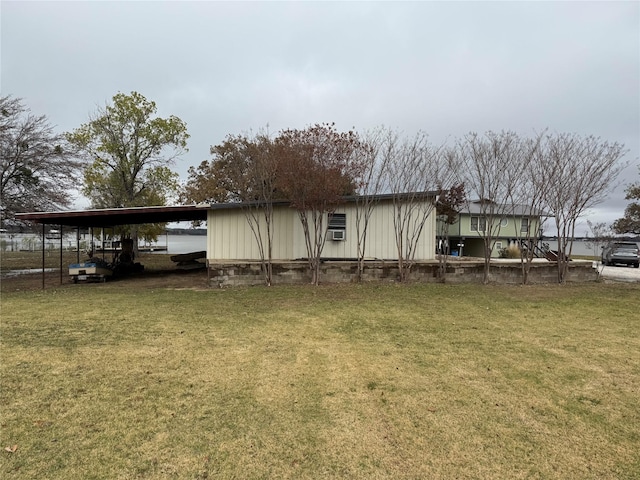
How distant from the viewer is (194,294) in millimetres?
8867

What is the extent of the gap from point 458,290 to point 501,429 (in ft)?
23.0

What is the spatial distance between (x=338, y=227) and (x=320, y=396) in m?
9.08

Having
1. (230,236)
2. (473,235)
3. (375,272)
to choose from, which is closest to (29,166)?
(230,236)

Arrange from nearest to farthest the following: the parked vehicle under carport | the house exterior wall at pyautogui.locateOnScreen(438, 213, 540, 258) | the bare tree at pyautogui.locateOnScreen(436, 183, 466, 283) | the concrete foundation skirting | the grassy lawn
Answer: the grassy lawn → the concrete foundation skirting → the bare tree at pyautogui.locateOnScreen(436, 183, 466, 283) → the parked vehicle under carport → the house exterior wall at pyautogui.locateOnScreen(438, 213, 540, 258)

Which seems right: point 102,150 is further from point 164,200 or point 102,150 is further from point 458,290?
point 458,290

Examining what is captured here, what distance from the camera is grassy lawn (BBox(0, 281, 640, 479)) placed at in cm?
230

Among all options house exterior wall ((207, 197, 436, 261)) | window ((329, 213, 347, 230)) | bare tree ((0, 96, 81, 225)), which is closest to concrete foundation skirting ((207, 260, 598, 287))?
house exterior wall ((207, 197, 436, 261))

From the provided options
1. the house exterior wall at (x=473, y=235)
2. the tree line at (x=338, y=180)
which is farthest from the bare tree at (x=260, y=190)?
the house exterior wall at (x=473, y=235)

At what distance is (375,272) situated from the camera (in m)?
10.7

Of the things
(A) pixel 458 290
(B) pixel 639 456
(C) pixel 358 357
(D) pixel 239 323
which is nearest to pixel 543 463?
(B) pixel 639 456

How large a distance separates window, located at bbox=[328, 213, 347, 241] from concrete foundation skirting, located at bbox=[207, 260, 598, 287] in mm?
1407

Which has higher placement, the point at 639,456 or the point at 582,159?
the point at 582,159

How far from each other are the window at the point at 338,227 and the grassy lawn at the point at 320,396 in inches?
229

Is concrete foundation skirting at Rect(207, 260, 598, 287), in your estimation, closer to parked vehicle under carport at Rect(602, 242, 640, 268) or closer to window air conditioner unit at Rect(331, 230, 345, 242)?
window air conditioner unit at Rect(331, 230, 345, 242)
